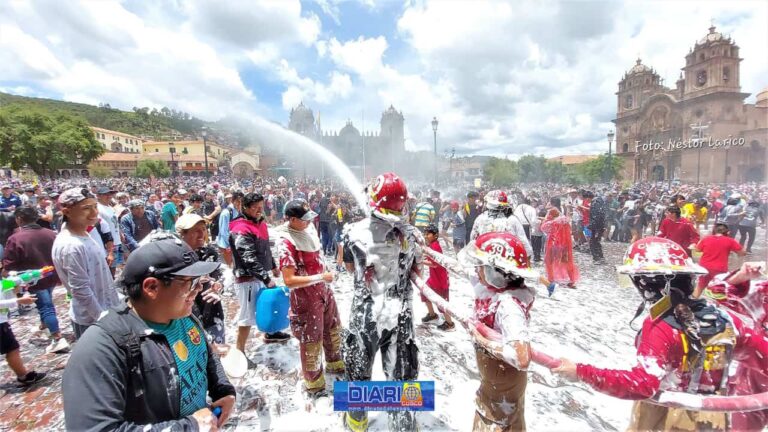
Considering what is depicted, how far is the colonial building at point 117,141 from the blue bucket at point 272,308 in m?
129

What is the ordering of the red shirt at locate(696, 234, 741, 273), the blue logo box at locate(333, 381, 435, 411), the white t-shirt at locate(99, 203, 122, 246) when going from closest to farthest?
the blue logo box at locate(333, 381, 435, 411) → the red shirt at locate(696, 234, 741, 273) → the white t-shirt at locate(99, 203, 122, 246)

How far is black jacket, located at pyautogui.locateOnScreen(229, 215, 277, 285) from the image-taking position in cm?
372

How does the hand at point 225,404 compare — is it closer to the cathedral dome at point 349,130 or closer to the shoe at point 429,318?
the shoe at point 429,318

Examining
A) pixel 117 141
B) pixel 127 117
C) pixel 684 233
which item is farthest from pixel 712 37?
pixel 127 117

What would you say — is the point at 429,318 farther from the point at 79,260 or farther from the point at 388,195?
the point at 79,260

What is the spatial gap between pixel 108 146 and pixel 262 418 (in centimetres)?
13786

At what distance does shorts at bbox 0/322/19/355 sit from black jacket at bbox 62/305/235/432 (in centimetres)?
380

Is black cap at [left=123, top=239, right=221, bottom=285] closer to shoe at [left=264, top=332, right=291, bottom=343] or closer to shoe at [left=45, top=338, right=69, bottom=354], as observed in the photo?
shoe at [left=264, top=332, right=291, bottom=343]

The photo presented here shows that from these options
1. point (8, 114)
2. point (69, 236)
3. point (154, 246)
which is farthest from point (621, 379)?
point (8, 114)

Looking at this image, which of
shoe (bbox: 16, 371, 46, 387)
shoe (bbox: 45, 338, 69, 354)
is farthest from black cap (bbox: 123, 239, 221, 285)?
shoe (bbox: 45, 338, 69, 354)

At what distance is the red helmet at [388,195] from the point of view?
262cm

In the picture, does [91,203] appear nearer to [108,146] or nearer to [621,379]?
[621,379]

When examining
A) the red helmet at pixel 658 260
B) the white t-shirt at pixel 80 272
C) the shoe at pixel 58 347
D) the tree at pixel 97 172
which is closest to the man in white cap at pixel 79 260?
the white t-shirt at pixel 80 272

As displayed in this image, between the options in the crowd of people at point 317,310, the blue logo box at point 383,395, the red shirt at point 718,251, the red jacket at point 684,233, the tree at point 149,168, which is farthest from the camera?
the tree at point 149,168
